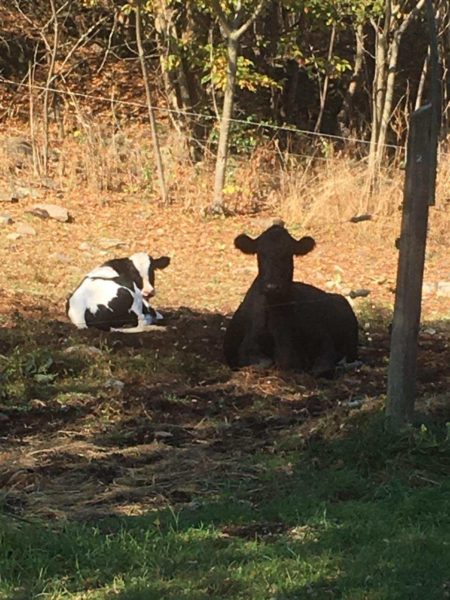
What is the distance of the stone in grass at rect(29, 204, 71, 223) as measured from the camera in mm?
15562

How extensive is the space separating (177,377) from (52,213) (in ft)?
24.9

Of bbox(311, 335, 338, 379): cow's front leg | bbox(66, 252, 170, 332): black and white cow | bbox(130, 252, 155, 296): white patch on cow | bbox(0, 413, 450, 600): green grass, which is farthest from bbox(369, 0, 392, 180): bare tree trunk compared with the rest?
bbox(0, 413, 450, 600): green grass

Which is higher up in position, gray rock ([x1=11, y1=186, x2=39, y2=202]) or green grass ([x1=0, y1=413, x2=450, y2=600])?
gray rock ([x1=11, y1=186, x2=39, y2=202])

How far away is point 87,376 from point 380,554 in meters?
4.35

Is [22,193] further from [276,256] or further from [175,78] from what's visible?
[276,256]

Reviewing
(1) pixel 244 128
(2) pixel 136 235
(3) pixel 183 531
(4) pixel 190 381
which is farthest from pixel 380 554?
(1) pixel 244 128

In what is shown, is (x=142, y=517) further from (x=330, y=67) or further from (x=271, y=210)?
(x=330, y=67)

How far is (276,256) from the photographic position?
31.2 feet

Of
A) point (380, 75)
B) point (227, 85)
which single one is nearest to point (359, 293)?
point (227, 85)

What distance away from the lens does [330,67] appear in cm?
2055

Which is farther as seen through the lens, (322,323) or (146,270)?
(146,270)

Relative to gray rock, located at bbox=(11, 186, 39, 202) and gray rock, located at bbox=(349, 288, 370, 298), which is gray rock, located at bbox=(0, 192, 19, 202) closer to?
gray rock, located at bbox=(11, 186, 39, 202)

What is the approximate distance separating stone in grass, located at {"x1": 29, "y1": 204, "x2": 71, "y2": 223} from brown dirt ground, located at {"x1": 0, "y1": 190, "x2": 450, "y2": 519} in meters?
0.18

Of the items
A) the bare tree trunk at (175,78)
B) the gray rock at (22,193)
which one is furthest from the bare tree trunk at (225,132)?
the gray rock at (22,193)
